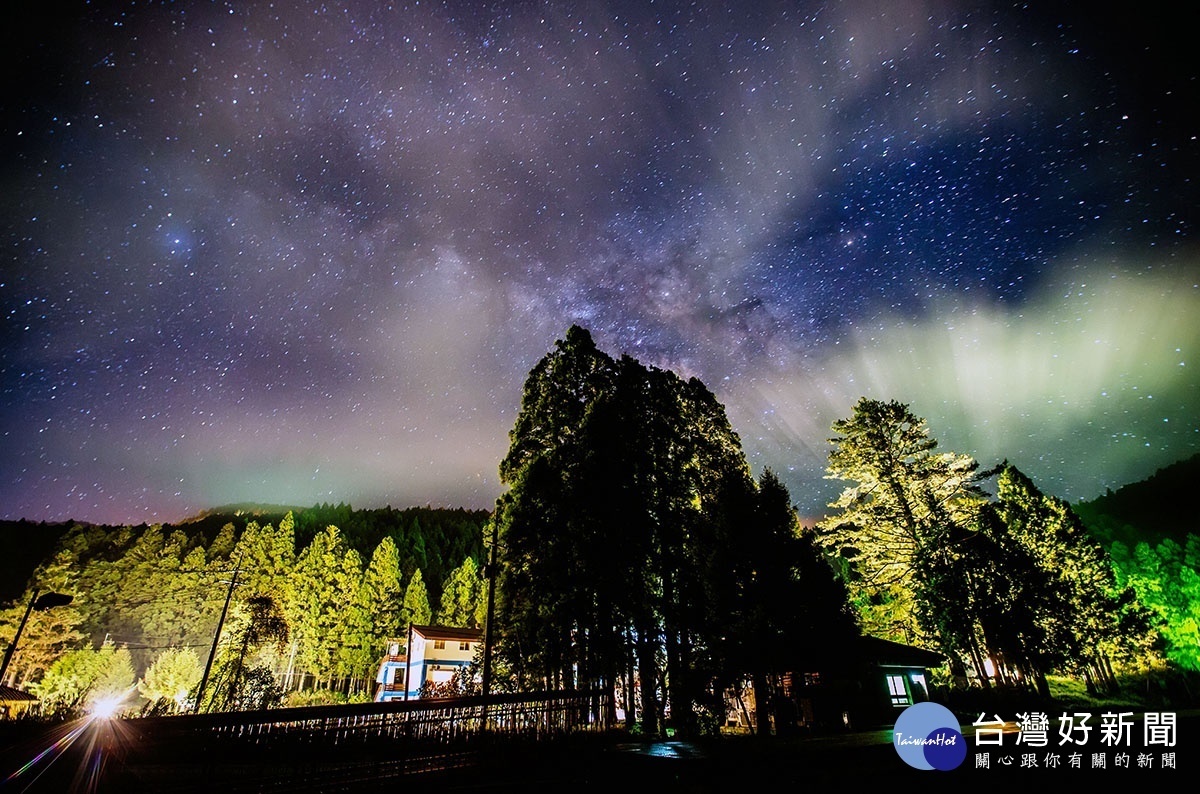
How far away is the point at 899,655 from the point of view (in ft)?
81.5

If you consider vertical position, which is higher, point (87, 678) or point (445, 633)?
point (445, 633)

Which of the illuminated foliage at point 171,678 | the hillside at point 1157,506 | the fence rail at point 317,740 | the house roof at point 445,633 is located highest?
the hillside at point 1157,506

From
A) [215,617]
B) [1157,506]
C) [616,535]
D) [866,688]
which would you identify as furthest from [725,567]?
[1157,506]

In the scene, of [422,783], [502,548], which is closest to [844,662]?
[502,548]

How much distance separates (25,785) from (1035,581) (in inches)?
1359

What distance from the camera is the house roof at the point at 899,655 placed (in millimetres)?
24109

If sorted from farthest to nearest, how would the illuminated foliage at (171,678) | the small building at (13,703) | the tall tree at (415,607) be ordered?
the tall tree at (415,607) < the illuminated foliage at (171,678) < the small building at (13,703)

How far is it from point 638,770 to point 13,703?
142 feet

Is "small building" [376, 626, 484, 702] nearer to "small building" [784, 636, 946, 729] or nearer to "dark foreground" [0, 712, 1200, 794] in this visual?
"small building" [784, 636, 946, 729]

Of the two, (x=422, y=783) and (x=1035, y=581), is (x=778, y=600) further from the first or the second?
(x=1035, y=581)

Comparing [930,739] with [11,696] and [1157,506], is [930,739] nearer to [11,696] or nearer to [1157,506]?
[11,696]

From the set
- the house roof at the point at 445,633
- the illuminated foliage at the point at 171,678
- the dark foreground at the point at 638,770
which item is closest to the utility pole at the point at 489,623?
the dark foreground at the point at 638,770

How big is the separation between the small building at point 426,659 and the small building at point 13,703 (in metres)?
23.9

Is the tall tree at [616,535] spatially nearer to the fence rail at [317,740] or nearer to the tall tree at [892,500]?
the fence rail at [317,740]
